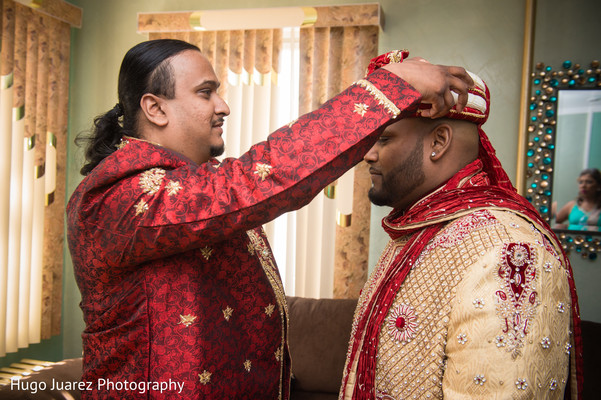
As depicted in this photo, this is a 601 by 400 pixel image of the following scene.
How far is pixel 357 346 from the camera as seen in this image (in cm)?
136

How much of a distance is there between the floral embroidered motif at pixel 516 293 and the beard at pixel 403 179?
387 mm

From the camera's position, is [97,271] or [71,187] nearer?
[97,271]

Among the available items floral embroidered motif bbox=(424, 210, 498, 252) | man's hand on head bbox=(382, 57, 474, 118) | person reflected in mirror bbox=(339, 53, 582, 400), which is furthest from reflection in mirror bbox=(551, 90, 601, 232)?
man's hand on head bbox=(382, 57, 474, 118)

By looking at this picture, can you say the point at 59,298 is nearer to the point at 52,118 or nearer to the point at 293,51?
the point at 52,118

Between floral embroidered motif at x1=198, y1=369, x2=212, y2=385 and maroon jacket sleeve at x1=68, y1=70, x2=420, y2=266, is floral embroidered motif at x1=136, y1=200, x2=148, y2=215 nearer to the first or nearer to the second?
maroon jacket sleeve at x1=68, y1=70, x2=420, y2=266

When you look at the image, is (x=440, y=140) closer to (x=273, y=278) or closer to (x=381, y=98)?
(x=381, y=98)

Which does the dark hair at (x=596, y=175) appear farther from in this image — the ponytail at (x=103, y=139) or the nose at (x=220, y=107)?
the ponytail at (x=103, y=139)

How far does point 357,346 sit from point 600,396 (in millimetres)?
1856

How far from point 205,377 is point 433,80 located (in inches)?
34.8

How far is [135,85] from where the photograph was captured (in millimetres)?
1334

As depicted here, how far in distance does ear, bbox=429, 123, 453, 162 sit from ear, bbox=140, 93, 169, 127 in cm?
75

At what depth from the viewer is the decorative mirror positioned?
305cm

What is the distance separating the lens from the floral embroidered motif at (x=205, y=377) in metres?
→ 1.17

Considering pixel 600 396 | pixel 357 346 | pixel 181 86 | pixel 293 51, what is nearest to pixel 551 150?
pixel 600 396
